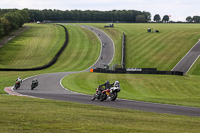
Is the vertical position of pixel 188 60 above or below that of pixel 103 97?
below

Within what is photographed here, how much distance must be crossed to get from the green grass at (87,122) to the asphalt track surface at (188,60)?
56401 mm

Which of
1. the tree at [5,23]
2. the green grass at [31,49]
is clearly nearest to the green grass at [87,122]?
the green grass at [31,49]

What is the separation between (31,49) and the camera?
10688cm

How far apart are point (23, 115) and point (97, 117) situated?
3.73 meters

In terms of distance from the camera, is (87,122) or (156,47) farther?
(156,47)

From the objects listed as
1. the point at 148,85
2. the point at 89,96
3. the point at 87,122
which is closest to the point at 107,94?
the point at 89,96

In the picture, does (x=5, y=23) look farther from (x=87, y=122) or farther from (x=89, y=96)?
(x=87, y=122)

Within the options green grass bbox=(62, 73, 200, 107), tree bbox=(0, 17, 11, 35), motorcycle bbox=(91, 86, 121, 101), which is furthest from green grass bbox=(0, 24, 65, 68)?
motorcycle bbox=(91, 86, 121, 101)

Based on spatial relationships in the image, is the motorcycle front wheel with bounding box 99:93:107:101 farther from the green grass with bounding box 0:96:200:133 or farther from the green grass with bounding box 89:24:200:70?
the green grass with bounding box 89:24:200:70

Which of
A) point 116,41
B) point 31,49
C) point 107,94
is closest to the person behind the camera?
point 107,94

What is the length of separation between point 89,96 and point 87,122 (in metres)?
16.3

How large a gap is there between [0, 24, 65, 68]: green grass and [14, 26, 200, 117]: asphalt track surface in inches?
531

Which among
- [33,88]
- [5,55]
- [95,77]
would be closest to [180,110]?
[33,88]

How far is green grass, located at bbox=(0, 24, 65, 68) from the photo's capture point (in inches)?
3615
